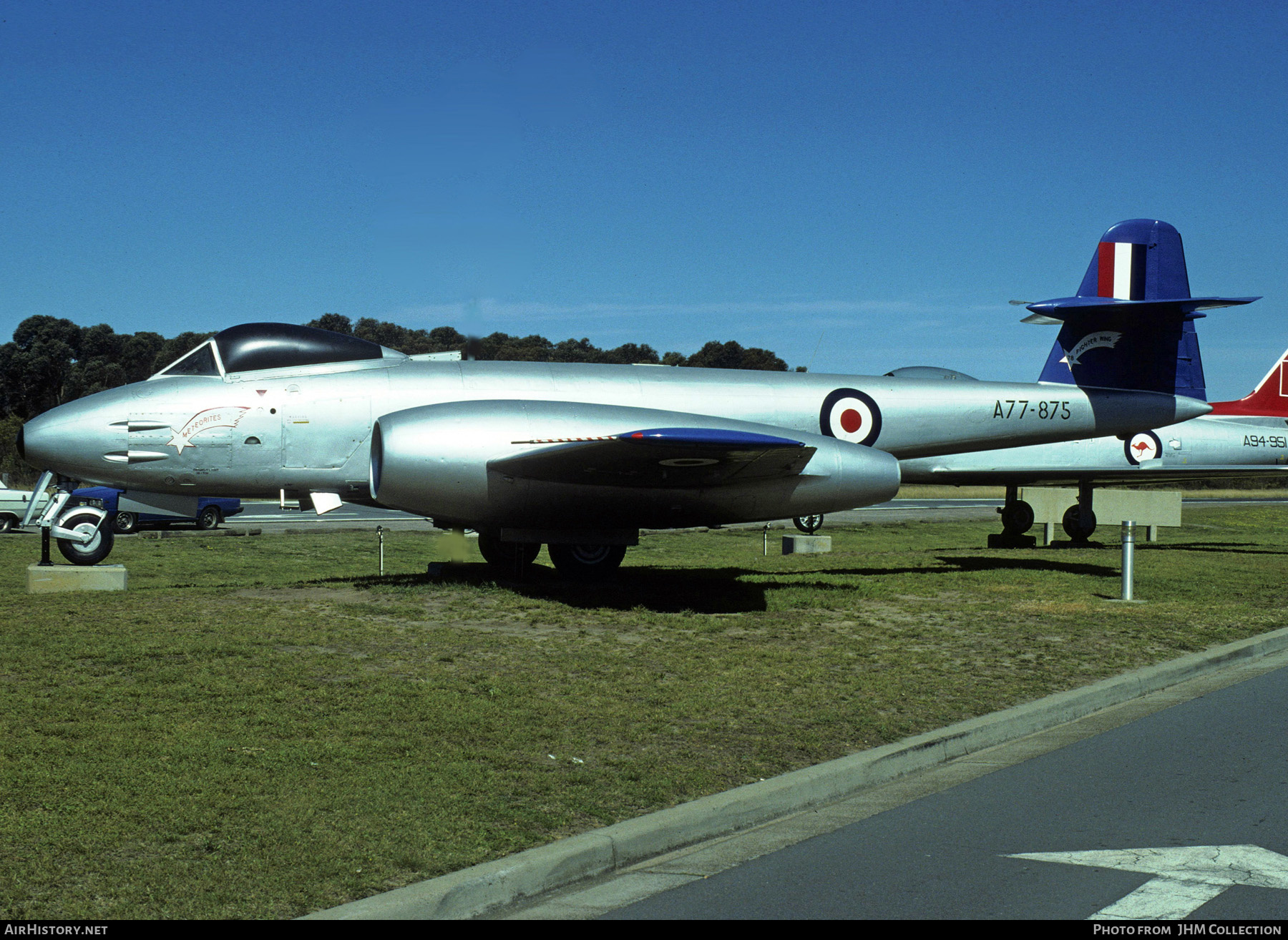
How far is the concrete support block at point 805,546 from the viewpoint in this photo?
22.6m

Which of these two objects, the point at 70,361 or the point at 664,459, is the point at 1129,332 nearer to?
the point at 664,459

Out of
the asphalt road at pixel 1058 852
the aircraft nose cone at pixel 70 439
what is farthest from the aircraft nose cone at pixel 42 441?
the asphalt road at pixel 1058 852

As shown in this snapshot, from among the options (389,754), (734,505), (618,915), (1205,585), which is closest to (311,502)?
(734,505)

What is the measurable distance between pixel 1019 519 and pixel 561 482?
1728 cm

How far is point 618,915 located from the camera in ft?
13.0

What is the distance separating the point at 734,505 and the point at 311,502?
5.26 metres

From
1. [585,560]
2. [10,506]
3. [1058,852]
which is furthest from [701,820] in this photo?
[10,506]

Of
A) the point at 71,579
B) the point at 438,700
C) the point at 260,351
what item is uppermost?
the point at 260,351

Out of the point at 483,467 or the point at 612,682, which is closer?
the point at 612,682

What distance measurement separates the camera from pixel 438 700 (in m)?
7.27

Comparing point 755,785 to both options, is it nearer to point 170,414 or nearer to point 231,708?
point 231,708

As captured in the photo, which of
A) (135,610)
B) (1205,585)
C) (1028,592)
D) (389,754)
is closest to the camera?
(389,754)

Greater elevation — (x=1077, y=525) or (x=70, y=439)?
(x=70, y=439)

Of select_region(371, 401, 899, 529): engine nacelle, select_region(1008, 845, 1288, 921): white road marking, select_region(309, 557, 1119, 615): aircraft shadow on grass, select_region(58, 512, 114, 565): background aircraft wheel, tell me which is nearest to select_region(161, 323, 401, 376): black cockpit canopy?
select_region(371, 401, 899, 529): engine nacelle
